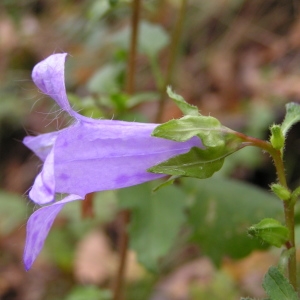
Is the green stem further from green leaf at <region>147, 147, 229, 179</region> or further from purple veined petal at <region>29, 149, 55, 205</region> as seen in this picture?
purple veined petal at <region>29, 149, 55, 205</region>

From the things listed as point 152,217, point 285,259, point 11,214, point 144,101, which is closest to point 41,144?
point 285,259

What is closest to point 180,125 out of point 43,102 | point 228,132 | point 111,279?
point 228,132

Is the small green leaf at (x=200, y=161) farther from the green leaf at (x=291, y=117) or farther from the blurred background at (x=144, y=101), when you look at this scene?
the blurred background at (x=144, y=101)

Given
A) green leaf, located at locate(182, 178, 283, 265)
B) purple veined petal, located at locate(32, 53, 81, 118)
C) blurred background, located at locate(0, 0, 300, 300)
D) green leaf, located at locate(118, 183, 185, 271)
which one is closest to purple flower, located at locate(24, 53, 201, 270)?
purple veined petal, located at locate(32, 53, 81, 118)

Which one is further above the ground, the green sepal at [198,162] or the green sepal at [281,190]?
the green sepal at [198,162]

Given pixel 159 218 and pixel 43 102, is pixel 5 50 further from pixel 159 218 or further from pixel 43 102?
pixel 159 218

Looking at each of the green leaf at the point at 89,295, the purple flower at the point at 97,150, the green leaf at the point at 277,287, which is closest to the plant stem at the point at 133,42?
the green leaf at the point at 89,295
